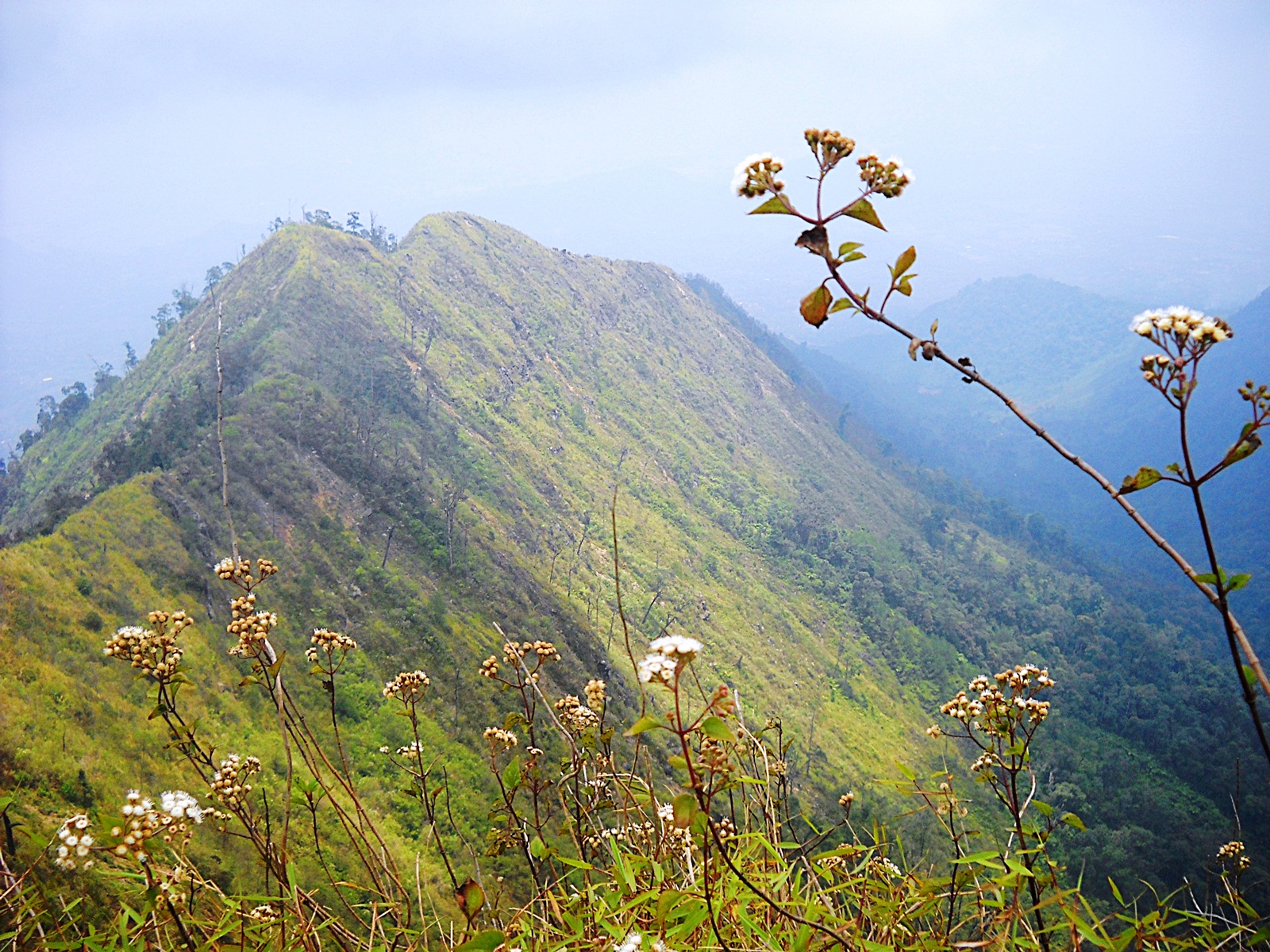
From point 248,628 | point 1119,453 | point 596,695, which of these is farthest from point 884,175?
point 1119,453

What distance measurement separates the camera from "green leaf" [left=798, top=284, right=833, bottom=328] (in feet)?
4.42

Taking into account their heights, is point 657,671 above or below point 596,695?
above

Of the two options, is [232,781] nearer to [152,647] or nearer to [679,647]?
[152,647]

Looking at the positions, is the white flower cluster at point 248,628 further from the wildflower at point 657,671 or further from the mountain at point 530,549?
the mountain at point 530,549

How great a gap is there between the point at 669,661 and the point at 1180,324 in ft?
4.45

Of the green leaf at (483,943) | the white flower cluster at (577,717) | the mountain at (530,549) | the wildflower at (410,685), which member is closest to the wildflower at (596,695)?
the white flower cluster at (577,717)

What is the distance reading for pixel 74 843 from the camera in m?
1.59

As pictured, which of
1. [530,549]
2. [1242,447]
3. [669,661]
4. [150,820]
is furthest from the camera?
[530,549]

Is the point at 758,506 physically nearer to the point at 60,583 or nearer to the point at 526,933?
the point at 60,583

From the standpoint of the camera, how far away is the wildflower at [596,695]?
8.88 ft

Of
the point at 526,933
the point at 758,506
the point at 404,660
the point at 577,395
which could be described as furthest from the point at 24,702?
the point at 758,506

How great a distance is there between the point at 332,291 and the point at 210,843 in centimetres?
4731

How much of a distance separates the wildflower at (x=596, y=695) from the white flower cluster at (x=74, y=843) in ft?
5.01

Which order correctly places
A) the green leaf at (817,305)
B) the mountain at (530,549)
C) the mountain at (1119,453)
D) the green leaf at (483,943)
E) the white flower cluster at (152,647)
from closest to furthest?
1. the green leaf at (817,305)
2. the green leaf at (483,943)
3. the white flower cluster at (152,647)
4. the mountain at (530,549)
5. the mountain at (1119,453)
